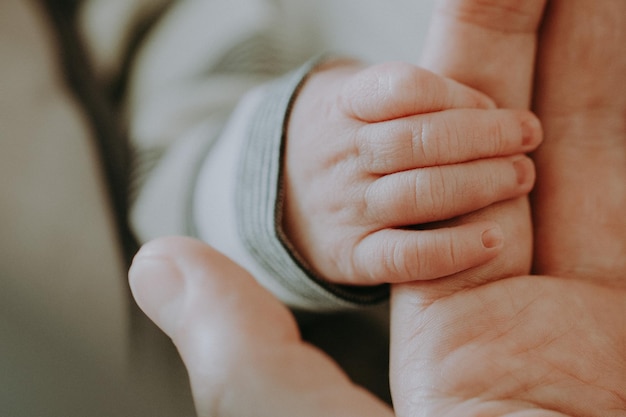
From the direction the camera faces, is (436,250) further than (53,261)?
No

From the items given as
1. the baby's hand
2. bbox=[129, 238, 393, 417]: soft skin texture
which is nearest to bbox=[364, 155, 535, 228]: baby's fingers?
the baby's hand

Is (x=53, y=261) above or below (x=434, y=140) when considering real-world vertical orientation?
below

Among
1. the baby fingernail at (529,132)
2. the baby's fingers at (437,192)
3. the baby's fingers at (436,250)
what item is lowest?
the baby's fingers at (436,250)

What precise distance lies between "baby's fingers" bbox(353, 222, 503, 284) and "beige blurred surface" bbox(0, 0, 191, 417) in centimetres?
16

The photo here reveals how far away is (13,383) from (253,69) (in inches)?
18.0

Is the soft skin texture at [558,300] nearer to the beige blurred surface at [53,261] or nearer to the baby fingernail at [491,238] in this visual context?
the baby fingernail at [491,238]

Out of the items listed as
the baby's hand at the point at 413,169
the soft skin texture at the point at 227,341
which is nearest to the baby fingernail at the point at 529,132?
the baby's hand at the point at 413,169

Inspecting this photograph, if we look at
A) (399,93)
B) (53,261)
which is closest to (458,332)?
(399,93)

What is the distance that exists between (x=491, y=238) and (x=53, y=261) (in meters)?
0.35

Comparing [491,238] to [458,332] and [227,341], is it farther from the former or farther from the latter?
[227,341]

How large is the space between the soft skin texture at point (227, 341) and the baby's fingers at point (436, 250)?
89 mm

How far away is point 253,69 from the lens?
0.72 m

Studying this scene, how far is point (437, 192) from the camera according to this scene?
40cm

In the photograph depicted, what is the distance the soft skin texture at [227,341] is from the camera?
0.36m
